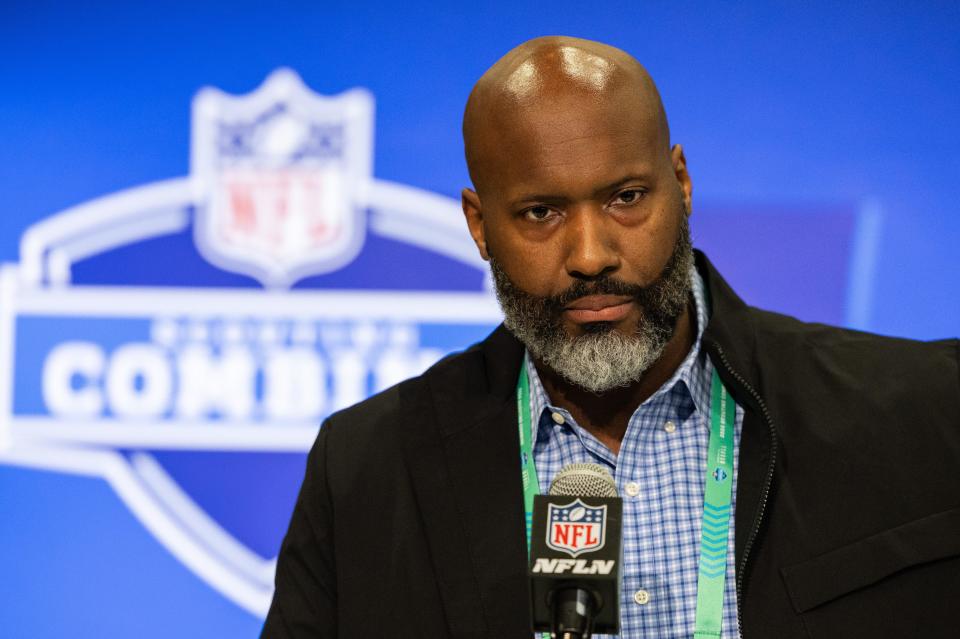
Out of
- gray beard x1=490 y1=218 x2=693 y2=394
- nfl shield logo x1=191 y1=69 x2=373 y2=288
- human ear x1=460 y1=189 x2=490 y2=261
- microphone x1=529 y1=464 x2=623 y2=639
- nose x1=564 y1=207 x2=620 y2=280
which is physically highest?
nfl shield logo x1=191 y1=69 x2=373 y2=288

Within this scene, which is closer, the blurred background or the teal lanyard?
the teal lanyard

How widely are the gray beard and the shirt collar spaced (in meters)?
0.05

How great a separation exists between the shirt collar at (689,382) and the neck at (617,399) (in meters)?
0.03

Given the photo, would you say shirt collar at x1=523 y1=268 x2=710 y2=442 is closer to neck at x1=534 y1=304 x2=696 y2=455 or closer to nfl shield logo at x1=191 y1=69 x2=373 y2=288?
neck at x1=534 y1=304 x2=696 y2=455

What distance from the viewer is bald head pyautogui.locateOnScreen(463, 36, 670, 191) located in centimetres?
190

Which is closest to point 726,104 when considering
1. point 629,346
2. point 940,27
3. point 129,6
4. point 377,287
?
point 940,27

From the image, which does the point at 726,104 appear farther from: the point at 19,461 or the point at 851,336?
the point at 19,461

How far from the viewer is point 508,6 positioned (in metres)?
3.34

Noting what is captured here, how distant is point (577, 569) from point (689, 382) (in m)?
0.77

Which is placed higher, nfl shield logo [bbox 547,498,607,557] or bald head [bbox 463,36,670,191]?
bald head [bbox 463,36,670,191]

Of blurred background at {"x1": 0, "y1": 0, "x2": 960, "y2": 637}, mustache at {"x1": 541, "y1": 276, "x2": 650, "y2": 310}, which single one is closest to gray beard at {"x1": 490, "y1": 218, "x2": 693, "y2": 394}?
mustache at {"x1": 541, "y1": 276, "x2": 650, "y2": 310}

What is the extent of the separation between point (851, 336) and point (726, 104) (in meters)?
1.34

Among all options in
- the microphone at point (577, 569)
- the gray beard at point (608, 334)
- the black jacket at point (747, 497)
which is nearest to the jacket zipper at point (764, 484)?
the black jacket at point (747, 497)

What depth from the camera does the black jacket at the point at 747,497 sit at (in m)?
1.75
